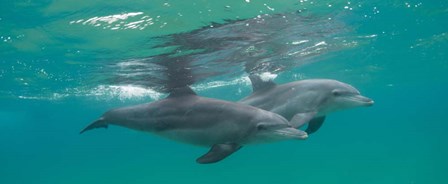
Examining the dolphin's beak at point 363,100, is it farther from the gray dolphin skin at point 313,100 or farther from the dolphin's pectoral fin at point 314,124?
the dolphin's pectoral fin at point 314,124

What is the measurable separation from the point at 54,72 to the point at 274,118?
47.0ft

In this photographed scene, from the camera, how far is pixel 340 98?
336 inches

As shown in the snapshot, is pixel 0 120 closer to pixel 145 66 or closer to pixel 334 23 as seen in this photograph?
pixel 145 66

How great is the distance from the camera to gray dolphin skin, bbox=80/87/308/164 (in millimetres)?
6703

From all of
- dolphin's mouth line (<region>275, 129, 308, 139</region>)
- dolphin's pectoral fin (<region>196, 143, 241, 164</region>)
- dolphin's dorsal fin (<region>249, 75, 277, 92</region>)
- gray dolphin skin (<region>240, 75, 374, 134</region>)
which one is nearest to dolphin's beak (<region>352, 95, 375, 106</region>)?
gray dolphin skin (<region>240, 75, 374, 134</region>)

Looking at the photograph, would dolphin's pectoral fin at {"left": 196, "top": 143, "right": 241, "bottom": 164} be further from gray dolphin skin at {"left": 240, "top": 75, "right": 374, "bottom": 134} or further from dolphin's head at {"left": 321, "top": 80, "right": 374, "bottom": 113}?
dolphin's head at {"left": 321, "top": 80, "right": 374, "bottom": 113}

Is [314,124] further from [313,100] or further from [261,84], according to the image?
[261,84]

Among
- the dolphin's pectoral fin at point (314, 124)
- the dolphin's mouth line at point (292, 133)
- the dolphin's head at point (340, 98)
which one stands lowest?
the dolphin's pectoral fin at point (314, 124)

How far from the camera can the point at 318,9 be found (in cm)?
1227

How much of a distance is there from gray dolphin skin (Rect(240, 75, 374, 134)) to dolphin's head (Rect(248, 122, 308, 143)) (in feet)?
4.52

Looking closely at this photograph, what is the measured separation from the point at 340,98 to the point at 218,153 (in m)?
3.52

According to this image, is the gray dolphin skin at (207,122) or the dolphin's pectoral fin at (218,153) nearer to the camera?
the dolphin's pectoral fin at (218,153)

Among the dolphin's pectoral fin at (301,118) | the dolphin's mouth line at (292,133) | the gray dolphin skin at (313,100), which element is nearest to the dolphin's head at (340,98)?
the gray dolphin skin at (313,100)

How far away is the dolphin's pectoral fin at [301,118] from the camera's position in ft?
25.0
